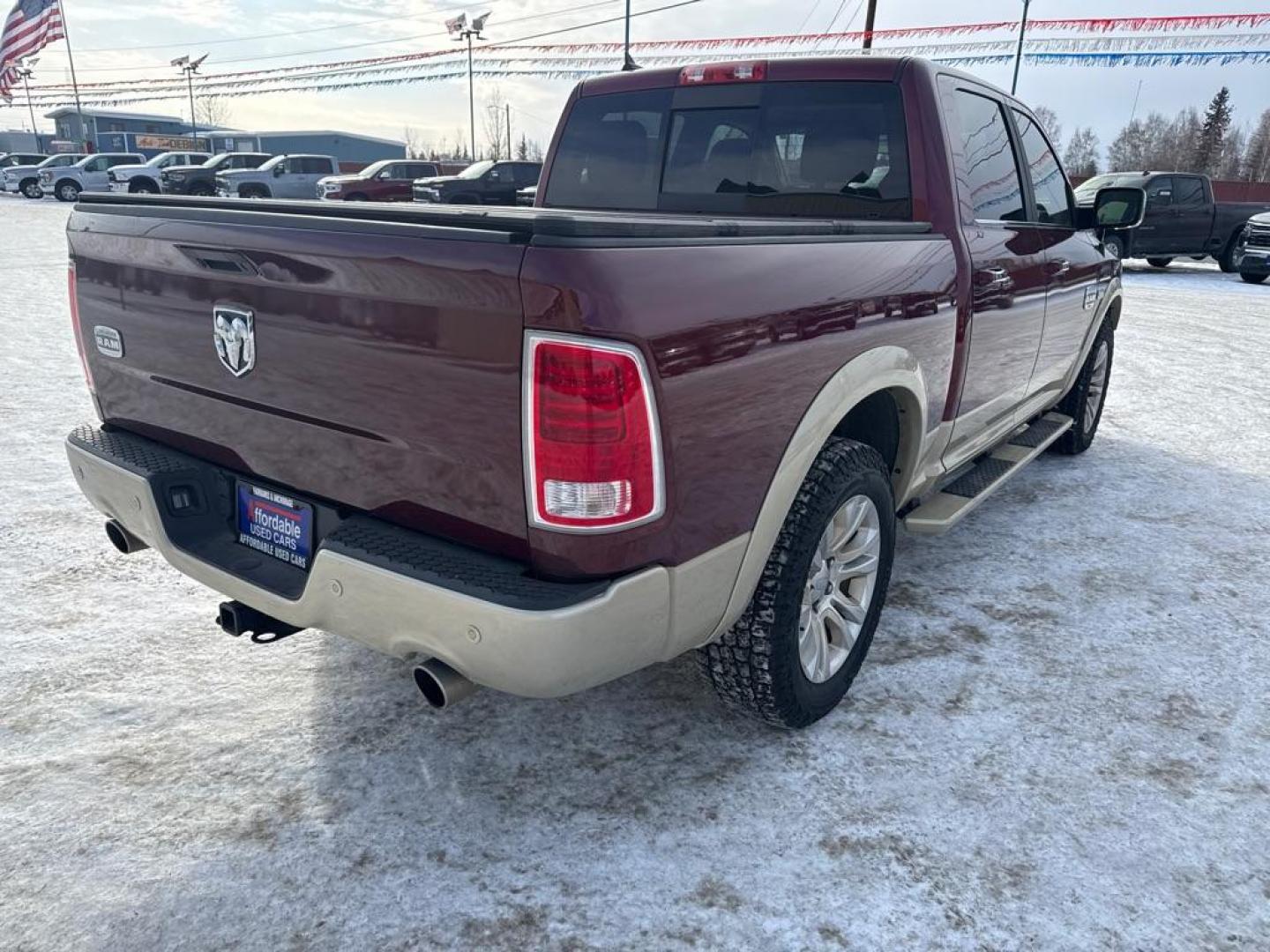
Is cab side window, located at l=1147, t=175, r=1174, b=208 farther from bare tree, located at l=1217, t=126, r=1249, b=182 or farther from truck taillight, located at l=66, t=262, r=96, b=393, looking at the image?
bare tree, located at l=1217, t=126, r=1249, b=182

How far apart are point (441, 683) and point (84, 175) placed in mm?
36216

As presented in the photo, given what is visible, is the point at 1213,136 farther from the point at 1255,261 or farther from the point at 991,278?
the point at 991,278

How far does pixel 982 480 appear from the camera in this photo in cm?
400

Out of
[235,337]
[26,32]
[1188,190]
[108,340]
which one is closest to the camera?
[235,337]

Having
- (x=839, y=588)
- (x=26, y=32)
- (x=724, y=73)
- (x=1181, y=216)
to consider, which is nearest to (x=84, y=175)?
(x=26, y=32)

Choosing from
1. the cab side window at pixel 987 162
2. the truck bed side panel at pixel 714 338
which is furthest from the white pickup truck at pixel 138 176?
the truck bed side panel at pixel 714 338

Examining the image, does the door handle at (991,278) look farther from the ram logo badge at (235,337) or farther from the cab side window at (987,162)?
the ram logo badge at (235,337)

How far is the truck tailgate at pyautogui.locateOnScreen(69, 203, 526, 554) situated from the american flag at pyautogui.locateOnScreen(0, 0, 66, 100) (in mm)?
56651

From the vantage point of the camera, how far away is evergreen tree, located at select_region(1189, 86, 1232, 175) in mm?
70312

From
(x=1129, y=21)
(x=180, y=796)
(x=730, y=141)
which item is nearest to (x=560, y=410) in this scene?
(x=180, y=796)

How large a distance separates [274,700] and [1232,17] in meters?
32.8

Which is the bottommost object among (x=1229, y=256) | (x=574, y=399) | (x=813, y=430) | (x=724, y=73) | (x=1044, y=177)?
(x=1229, y=256)

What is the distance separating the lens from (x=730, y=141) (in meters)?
3.65

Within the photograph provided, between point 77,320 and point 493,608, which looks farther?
point 77,320
